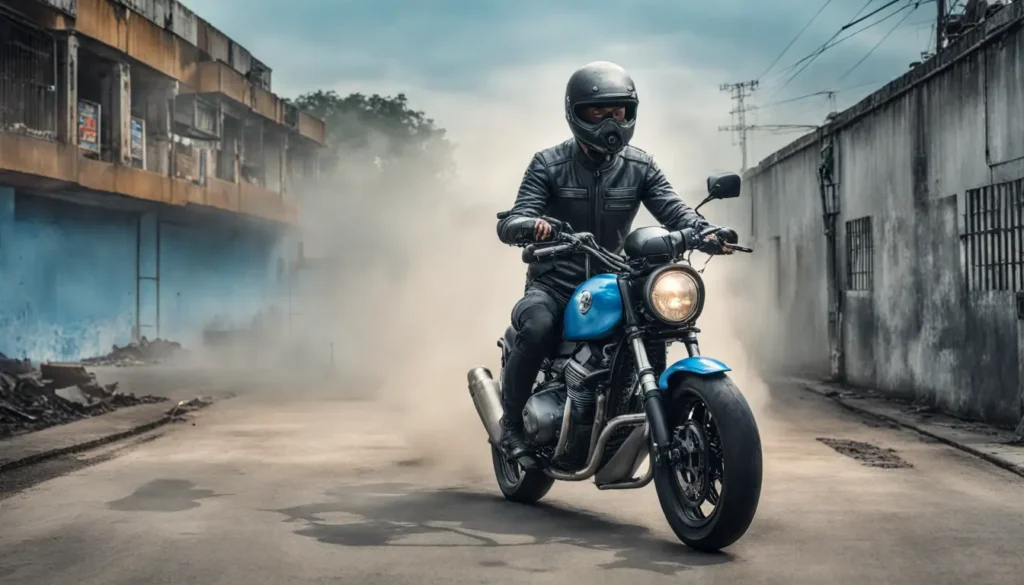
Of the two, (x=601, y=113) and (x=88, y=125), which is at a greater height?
(x=88, y=125)

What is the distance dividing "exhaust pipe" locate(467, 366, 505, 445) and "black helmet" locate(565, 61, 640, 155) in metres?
1.69

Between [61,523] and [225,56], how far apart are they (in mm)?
32370

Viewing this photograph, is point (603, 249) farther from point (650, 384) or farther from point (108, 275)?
point (108, 275)

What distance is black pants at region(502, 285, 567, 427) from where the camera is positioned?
646 cm

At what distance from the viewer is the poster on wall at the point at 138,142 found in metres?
27.2

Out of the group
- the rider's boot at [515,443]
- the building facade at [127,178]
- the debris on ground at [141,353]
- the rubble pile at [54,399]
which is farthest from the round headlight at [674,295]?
the debris on ground at [141,353]

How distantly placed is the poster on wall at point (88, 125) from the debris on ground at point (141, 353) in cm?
440

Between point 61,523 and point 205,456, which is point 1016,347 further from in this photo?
point 61,523

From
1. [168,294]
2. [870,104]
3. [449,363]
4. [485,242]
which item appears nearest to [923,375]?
[870,104]

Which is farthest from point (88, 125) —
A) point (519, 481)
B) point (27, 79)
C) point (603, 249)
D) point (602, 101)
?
point (603, 249)

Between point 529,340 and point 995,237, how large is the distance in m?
8.04

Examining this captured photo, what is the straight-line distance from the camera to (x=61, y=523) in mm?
6695

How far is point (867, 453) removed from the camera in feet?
33.4

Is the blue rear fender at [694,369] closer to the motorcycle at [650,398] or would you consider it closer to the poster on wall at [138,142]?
the motorcycle at [650,398]
